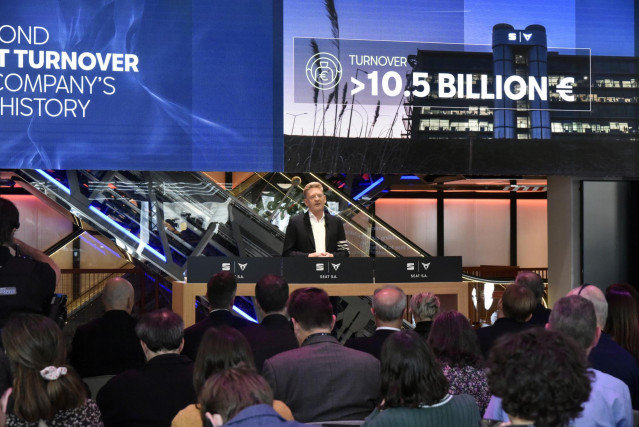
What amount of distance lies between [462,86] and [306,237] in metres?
2.41

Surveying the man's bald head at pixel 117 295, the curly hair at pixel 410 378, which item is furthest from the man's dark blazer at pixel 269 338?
the curly hair at pixel 410 378

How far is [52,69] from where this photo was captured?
7.20 metres

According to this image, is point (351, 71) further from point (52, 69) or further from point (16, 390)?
point (16, 390)

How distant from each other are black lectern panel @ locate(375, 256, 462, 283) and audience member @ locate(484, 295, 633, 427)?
355 cm

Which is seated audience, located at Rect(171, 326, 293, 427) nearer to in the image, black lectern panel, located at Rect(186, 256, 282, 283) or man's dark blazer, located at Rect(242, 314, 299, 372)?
man's dark blazer, located at Rect(242, 314, 299, 372)

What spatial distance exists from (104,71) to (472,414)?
17.7 ft

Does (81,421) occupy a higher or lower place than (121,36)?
lower

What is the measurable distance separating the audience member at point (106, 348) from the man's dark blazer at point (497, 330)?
1927 millimetres

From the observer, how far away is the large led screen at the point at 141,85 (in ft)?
23.4

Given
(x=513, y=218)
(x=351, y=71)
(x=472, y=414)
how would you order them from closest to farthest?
(x=472, y=414) → (x=351, y=71) → (x=513, y=218)

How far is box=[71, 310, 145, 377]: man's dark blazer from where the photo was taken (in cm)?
469

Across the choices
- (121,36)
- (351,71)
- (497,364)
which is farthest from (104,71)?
(497,364)

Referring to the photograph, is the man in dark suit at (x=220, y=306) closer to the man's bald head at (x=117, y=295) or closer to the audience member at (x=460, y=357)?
the man's bald head at (x=117, y=295)

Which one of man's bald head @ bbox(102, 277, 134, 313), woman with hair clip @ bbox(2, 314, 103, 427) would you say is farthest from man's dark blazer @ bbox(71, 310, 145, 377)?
woman with hair clip @ bbox(2, 314, 103, 427)
